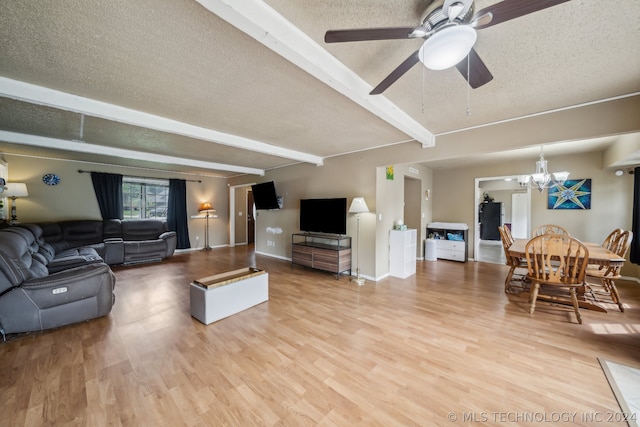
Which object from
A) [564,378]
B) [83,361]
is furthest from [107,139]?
[564,378]

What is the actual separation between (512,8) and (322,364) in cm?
250

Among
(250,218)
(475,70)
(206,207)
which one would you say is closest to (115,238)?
(206,207)

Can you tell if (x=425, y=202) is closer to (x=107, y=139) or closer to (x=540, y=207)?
(x=540, y=207)

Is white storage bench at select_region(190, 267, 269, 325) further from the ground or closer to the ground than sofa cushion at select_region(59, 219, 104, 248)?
closer to the ground

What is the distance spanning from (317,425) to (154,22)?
2606mm

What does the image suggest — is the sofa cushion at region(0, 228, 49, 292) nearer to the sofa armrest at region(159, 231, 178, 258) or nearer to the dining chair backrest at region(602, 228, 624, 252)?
the sofa armrest at region(159, 231, 178, 258)

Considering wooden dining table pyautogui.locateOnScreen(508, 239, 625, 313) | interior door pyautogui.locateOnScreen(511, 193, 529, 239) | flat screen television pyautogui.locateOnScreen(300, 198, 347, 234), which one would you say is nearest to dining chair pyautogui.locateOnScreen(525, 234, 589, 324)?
wooden dining table pyautogui.locateOnScreen(508, 239, 625, 313)

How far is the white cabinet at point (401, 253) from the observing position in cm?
435

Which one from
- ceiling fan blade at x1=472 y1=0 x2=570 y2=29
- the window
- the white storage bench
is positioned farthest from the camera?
the window

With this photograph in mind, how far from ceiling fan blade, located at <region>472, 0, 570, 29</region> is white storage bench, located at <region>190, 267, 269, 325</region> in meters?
3.04

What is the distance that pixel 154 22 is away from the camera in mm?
1347

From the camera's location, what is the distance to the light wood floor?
58.3 inches

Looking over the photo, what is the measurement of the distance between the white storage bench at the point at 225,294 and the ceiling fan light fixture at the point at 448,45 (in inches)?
→ 111

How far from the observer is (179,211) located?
679 cm
